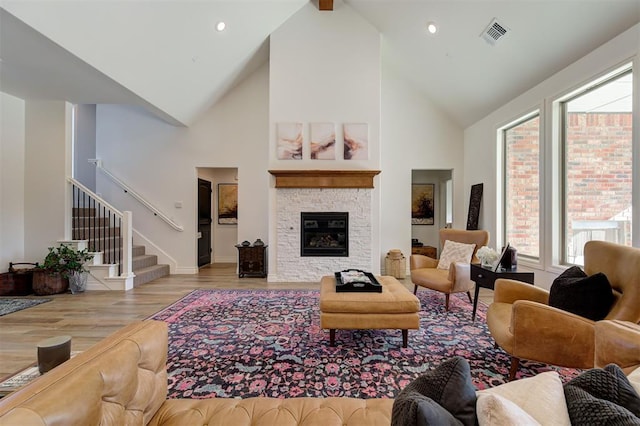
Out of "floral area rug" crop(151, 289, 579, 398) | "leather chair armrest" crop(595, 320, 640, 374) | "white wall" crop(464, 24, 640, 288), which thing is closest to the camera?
"leather chair armrest" crop(595, 320, 640, 374)

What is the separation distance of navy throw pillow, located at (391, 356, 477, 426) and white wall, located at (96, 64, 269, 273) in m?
5.45

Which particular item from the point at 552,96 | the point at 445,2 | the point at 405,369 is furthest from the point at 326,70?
the point at 405,369

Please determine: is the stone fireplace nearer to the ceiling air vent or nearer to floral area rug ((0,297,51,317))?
the ceiling air vent

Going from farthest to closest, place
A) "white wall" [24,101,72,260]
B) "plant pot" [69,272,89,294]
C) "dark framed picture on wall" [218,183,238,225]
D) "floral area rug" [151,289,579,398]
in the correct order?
"dark framed picture on wall" [218,183,238,225] < "white wall" [24,101,72,260] < "plant pot" [69,272,89,294] < "floral area rug" [151,289,579,398]

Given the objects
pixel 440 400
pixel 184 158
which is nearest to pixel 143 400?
pixel 440 400

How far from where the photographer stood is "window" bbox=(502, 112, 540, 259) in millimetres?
4223

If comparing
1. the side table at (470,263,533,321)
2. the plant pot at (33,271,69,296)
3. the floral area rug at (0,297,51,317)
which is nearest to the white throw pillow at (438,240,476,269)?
the side table at (470,263,533,321)

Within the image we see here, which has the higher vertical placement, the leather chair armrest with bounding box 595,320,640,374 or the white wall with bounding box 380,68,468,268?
the white wall with bounding box 380,68,468,268

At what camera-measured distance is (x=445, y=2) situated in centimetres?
384

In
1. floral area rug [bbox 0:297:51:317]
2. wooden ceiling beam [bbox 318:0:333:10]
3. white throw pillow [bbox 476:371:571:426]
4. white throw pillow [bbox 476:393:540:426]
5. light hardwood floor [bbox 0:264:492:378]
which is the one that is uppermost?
wooden ceiling beam [bbox 318:0:333:10]

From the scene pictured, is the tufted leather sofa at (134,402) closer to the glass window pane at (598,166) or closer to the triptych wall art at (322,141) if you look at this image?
the glass window pane at (598,166)

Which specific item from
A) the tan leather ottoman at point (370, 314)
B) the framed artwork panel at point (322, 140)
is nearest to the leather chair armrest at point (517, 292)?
the tan leather ottoman at point (370, 314)

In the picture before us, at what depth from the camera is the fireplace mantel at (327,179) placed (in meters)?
5.21

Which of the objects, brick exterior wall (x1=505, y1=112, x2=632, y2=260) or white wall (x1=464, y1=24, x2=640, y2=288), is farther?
brick exterior wall (x1=505, y1=112, x2=632, y2=260)
